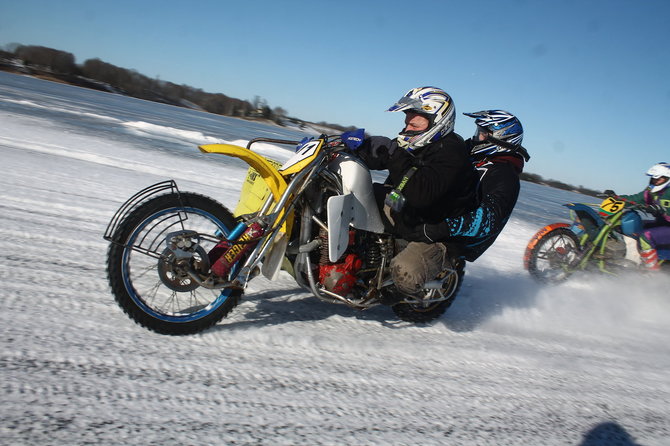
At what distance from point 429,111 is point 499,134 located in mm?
976

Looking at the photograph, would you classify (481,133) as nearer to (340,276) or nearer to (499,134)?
(499,134)

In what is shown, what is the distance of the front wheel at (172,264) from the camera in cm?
253

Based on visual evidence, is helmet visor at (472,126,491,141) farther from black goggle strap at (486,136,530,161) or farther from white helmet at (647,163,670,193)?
white helmet at (647,163,670,193)

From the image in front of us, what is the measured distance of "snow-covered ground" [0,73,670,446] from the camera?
1.99 meters

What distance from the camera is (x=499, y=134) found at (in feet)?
12.4

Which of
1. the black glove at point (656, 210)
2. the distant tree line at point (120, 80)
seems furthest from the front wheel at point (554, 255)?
the distant tree line at point (120, 80)

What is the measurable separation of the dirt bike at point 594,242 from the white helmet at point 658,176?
0.48m

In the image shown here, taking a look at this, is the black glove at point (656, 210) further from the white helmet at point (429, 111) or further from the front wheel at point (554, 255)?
the white helmet at point (429, 111)

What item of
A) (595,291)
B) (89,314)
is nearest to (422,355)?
(89,314)

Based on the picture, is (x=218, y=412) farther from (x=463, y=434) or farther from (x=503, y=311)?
(x=503, y=311)

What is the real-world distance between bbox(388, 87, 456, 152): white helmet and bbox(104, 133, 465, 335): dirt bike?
41 cm

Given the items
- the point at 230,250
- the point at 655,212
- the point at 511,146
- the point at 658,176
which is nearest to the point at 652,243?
the point at 655,212

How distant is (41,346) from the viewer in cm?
222

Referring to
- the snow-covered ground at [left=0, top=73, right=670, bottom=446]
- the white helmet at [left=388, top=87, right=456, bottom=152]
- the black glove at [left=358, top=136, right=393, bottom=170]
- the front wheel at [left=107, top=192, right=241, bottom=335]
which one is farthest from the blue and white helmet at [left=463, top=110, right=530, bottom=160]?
the front wheel at [left=107, top=192, right=241, bottom=335]
